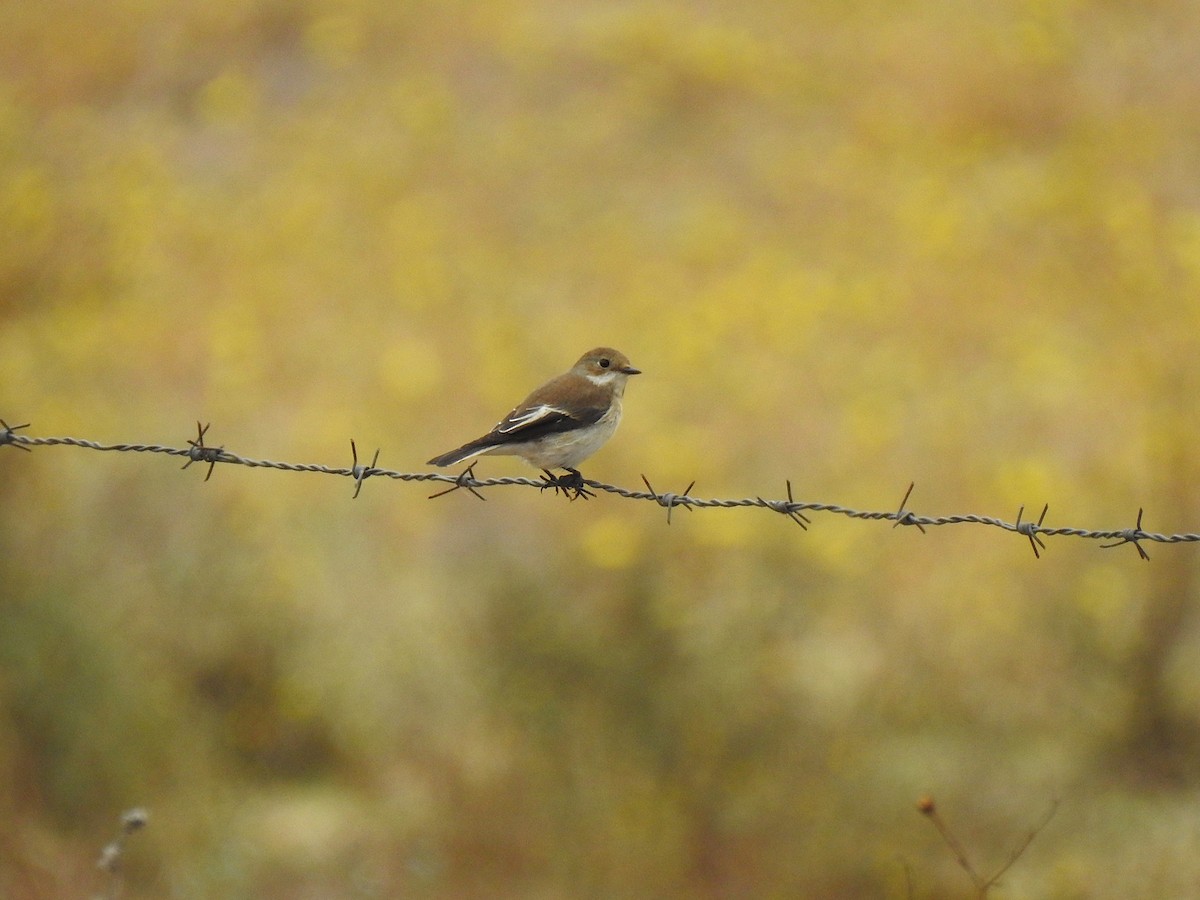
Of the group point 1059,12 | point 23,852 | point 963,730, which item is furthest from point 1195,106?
point 23,852

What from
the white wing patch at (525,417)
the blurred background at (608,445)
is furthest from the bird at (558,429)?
the blurred background at (608,445)

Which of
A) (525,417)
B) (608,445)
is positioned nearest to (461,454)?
(525,417)

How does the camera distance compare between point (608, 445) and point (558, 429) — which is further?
point (608, 445)

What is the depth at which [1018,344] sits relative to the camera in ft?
37.9

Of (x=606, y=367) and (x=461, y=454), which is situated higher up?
(x=606, y=367)

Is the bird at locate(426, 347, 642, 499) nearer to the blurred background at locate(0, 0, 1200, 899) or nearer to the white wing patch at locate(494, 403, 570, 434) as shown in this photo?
the white wing patch at locate(494, 403, 570, 434)

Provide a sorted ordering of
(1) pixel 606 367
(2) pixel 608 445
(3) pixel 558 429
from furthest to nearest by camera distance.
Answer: (2) pixel 608 445 → (1) pixel 606 367 → (3) pixel 558 429

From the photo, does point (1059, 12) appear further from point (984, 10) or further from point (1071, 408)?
point (1071, 408)

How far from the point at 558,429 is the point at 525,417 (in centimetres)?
15

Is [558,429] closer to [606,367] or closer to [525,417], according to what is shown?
[525,417]

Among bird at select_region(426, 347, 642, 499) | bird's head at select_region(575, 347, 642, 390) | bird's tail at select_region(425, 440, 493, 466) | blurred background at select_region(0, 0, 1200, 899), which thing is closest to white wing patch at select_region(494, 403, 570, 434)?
bird at select_region(426, 347, 642, 499)

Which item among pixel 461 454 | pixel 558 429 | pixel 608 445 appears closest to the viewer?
pixel 461 454

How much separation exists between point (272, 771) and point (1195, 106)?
41.5ft

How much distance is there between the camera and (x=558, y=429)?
538 centimetres
